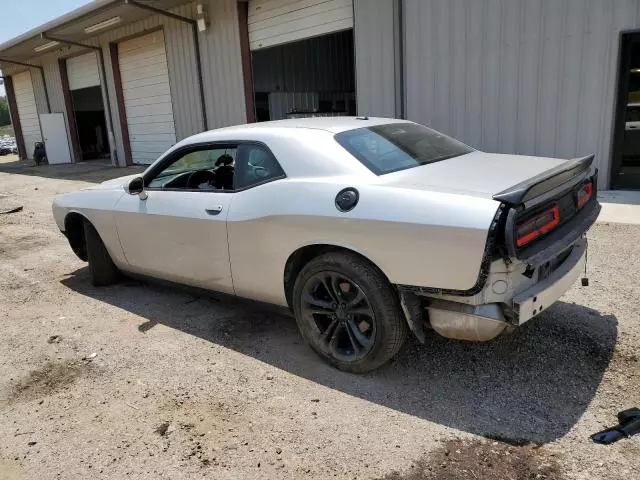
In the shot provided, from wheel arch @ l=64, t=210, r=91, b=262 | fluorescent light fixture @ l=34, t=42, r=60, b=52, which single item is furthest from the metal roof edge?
wheel arch @ l=64, t=210, r=91, b=262

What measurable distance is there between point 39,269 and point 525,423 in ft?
18.1

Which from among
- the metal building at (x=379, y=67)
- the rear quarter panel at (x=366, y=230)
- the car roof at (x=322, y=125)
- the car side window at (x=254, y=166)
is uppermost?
the metal building at (x=379, y=67)

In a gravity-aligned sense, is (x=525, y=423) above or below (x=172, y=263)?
below

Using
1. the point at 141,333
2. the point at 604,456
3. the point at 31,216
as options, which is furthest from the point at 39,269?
the point at 604,456

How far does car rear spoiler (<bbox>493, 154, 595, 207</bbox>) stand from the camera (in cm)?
250

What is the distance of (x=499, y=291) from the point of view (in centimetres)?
264

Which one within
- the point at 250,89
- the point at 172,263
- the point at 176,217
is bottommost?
the point at 172,263

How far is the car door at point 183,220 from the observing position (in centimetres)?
376

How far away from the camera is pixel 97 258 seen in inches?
195

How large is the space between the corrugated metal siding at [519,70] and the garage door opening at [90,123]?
58.8ft

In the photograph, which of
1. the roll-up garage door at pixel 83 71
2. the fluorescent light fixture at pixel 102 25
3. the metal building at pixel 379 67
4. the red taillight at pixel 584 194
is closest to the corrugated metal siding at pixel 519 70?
the metal building at pixel 379 67

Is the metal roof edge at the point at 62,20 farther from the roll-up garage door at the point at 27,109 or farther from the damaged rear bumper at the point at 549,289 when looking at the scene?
the damaged rear bumper at the point at 549,289

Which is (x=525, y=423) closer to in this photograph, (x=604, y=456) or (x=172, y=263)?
(x=604, y=456)

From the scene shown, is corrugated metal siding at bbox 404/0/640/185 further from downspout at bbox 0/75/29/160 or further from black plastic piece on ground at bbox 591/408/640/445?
downspout at bbox 0/75/29/160
